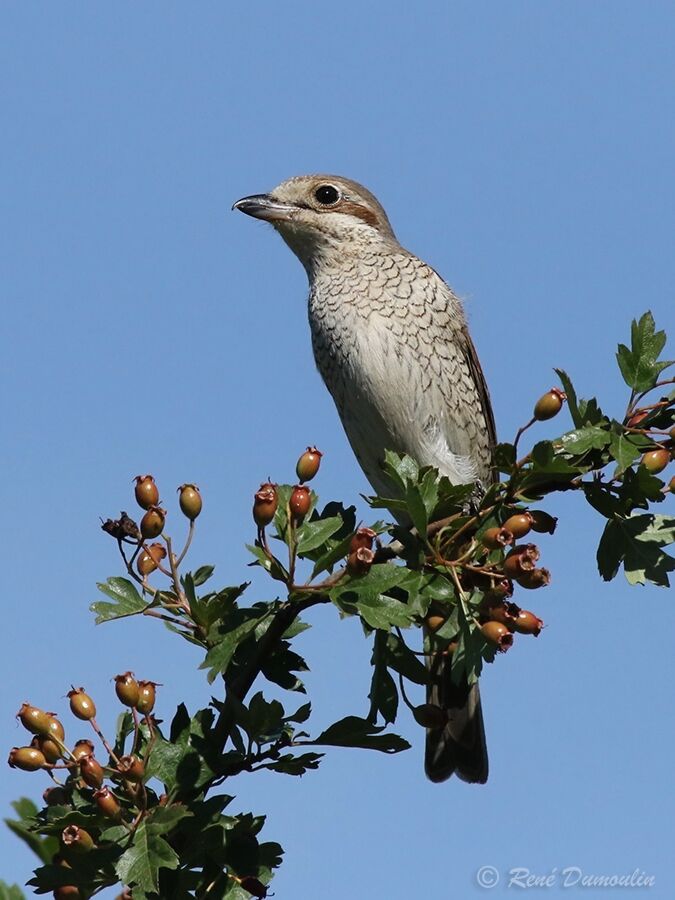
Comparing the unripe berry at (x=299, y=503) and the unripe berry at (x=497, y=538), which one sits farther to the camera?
the unripe berry at (x=299, y=503)

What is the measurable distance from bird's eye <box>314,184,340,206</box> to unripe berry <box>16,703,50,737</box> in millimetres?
3951

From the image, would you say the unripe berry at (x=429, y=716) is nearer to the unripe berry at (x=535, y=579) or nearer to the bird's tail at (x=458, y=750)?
the unripe berry at (x=535, y=579)

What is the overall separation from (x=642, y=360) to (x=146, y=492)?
Answer: 53.9 inches

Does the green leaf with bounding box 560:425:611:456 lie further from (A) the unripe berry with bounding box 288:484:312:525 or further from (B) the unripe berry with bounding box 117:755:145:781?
(B) the unripe berry with bounding box 117:755:145:781

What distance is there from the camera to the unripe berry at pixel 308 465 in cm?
350

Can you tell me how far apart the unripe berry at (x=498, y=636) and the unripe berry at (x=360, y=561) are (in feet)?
1.07

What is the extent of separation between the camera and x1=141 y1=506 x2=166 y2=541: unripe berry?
3344 mm

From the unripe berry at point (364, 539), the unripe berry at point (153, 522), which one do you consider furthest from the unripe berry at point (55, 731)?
the unripe berry at point (364, 539)

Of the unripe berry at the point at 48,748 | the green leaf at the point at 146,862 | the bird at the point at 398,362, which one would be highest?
the bird at the point at 398,362

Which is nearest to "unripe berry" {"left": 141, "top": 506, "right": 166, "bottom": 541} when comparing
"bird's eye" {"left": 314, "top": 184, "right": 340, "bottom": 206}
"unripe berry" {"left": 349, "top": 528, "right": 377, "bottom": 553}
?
"unripe berry" {"left": 349, "top": 528, "right": 377, "bottom": 553}

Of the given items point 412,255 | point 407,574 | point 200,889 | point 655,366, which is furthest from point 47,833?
point 412,255

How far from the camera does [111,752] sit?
303cm

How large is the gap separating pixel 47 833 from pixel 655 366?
1947 millimetres

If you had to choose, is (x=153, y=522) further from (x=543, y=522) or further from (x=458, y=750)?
(x=458, y=750)
